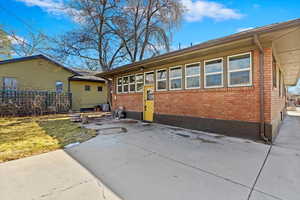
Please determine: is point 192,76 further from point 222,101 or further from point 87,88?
point 87,88

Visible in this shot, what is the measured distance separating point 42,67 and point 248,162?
16.9 meters

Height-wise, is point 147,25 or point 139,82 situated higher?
point 147,25

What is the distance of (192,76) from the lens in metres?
6.74

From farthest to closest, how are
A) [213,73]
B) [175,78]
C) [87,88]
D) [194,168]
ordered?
[87,88] → [175,78] → [213,73] → [194,168]

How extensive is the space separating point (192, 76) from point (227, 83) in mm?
A: 1584

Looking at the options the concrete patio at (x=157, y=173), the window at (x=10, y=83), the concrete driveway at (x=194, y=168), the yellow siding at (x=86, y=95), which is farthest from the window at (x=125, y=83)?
the window at (x=10, y=83)

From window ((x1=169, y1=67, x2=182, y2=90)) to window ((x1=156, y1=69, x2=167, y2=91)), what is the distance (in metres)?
0.37

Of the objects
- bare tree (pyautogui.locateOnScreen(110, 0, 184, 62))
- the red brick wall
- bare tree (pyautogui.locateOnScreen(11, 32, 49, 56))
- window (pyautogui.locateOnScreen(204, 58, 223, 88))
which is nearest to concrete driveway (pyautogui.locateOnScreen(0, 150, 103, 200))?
the red brick wall

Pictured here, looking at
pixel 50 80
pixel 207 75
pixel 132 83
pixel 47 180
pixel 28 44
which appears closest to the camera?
pixel 47 180

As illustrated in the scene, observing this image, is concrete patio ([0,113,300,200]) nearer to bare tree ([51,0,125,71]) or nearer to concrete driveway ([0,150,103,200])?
concrete driveway ([0,150,103,200])

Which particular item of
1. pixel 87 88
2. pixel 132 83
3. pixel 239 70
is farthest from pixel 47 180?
pixel 87 88

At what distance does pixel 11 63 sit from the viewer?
39.7ft

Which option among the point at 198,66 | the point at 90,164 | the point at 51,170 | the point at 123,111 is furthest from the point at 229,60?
the point at 123,111

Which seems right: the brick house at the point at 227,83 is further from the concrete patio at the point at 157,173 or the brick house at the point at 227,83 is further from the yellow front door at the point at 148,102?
the concrete patio at the point at 157,173
